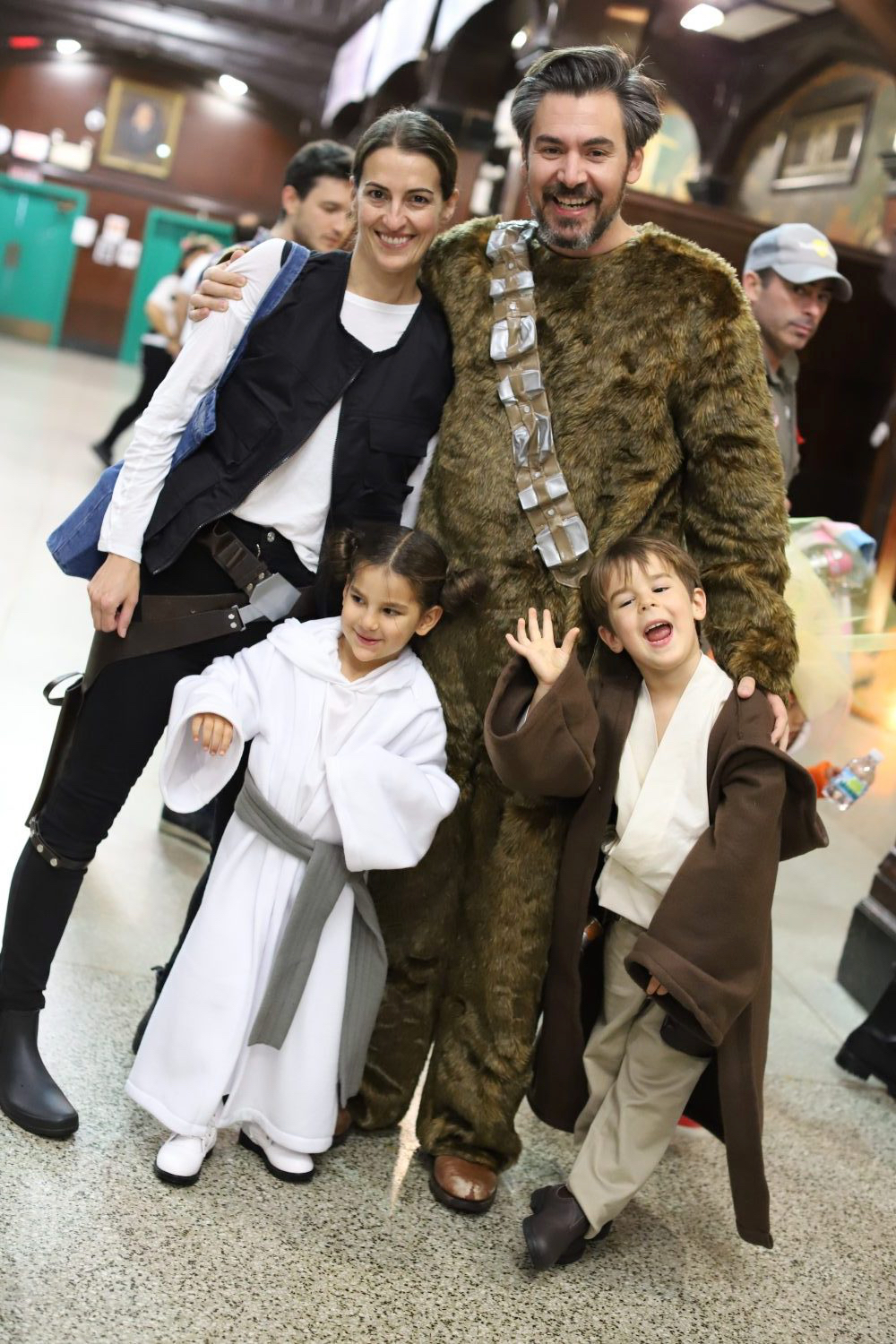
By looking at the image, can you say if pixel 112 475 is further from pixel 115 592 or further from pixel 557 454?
pixel 557 454

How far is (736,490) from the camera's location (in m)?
2.20

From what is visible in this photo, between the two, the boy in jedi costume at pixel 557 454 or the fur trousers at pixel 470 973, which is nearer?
the boy in jedi costume at pixel 557 454

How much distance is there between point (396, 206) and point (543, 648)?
761mm

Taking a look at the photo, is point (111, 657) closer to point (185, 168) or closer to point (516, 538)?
point (516, 538)

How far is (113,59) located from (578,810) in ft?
56.7

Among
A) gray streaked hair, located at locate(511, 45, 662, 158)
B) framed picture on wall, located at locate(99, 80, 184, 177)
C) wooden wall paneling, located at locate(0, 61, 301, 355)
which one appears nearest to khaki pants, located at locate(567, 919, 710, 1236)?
gray streaked hair, located at locate(511, 45, 662, 158)

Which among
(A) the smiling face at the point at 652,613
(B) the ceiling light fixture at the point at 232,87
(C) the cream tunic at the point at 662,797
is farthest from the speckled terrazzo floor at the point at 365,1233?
(B) the ceiling light fixture at the point at 232,87

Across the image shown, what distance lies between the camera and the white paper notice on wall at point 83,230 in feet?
55.6

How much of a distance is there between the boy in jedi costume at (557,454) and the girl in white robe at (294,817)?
13 cm

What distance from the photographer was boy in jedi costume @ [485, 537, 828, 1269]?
6.82ft

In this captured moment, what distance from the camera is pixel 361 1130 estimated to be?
2521 mm

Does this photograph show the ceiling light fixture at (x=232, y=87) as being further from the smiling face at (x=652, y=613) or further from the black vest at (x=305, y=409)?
the smiling face at (x=652, y=613)

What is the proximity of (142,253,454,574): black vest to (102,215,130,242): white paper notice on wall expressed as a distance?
16.1 meters

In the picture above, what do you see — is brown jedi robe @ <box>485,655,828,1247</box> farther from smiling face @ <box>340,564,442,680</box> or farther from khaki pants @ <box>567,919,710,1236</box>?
smiling face @ <box>340,564,442,680</box>
